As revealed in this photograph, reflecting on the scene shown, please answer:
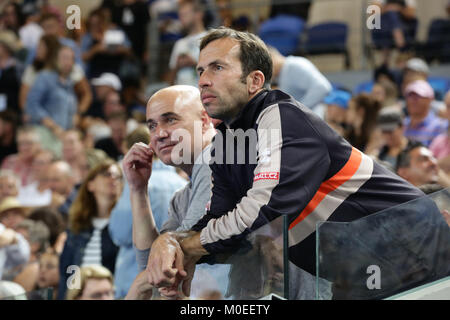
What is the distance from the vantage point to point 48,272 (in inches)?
225

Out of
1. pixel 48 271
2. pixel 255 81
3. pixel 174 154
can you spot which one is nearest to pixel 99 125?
pixel 48 271

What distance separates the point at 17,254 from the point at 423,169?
8.98 ft

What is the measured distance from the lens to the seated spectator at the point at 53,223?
625cm

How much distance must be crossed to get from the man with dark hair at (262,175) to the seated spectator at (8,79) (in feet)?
22.4

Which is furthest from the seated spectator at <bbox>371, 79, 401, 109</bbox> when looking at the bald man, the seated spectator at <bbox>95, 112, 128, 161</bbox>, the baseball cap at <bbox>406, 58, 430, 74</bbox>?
the bald man

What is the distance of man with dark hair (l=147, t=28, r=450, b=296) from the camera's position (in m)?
2.79

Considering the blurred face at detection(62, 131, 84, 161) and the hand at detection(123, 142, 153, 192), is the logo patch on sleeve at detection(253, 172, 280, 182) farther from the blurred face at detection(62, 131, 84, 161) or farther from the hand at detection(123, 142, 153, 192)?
the blurred face at detection(62, 131, 84, 161)

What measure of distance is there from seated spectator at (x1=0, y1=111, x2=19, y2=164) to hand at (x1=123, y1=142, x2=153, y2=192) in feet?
19.2

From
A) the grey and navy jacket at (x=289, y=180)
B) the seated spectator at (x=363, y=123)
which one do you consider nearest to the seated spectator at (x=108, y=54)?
the seated spectator at (x=363, y=123)

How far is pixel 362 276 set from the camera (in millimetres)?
2723
